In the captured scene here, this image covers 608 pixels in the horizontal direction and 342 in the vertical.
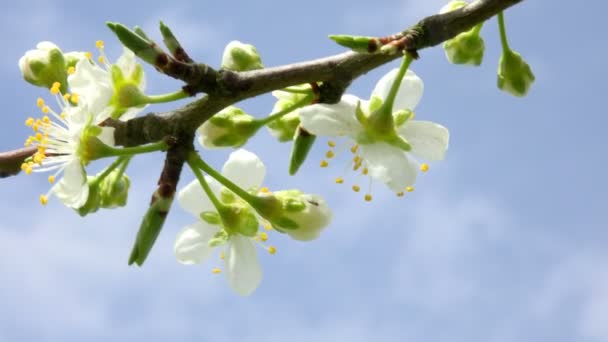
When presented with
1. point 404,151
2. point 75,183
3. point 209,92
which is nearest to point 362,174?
point 404,151

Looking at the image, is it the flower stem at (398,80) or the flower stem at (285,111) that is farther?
the flower stem at (285,111)

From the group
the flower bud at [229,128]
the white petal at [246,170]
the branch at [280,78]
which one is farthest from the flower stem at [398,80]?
the white petal at [246,170]

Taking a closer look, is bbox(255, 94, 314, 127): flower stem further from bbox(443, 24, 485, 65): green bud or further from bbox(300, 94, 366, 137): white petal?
bbox(443, 24, 485, 65): green bud

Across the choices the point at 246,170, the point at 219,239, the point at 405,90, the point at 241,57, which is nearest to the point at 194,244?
the point at 219,239

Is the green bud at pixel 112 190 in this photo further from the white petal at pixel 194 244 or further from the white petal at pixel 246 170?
the white petal at pixel 246 170

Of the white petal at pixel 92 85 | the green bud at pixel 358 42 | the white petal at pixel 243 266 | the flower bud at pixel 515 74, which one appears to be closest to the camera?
the green bud at pixel 358 42

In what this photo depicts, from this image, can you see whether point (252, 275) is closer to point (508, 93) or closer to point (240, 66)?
point (240, 66)

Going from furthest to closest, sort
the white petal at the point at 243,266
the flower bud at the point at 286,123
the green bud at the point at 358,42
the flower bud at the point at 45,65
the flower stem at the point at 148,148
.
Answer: the flower bud at the point at 45,65 → the white petal at the point at 243,266 → the flower bud at the point at 286,123 → the flower stem at the point at 148,148 → the green bud at the point at 358,42
